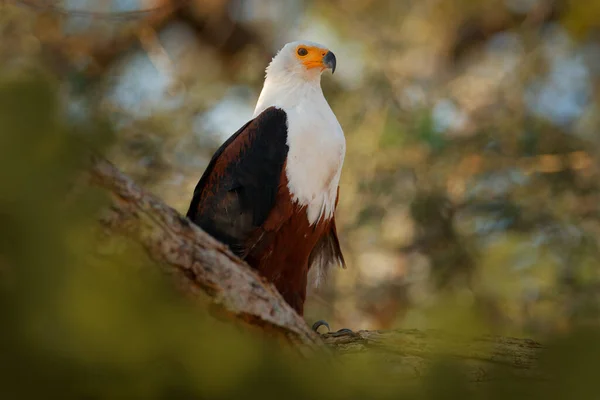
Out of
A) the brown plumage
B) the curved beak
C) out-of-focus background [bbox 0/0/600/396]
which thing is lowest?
the brown plumage

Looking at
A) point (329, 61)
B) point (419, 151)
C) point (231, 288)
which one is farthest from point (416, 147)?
point (231, 288)

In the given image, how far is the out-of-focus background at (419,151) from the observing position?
349 inches

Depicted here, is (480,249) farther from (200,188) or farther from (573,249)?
(200,188)

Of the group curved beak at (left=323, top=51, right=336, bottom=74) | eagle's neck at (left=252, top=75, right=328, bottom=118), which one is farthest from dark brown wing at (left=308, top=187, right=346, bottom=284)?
curved beak at (left=323, top=51, right=336, bottom=74)

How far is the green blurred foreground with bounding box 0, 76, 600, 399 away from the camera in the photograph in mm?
892

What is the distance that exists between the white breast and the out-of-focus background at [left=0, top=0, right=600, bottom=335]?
3747 millimetres

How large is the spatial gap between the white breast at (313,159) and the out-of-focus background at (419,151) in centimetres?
375

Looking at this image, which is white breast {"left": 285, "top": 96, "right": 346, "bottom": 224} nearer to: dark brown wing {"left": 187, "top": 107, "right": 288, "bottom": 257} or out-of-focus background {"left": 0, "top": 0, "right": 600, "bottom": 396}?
dark brown wing {"left": 187, "top": 107, "right": 288, "bottom": 257}

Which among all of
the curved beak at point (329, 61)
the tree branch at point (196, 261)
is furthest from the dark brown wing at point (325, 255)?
the tree branch at point (196, 261)

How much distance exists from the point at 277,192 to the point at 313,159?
0.29 m

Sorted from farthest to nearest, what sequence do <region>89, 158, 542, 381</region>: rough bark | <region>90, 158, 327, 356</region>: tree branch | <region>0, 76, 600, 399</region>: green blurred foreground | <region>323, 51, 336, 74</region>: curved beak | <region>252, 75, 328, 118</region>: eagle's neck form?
1. <region>323, 51, 336, 74</region>: curved beak
2. <region>252, 75, 328, 118</region>: eagle's neck
3. <region>90, 158, 327, 356</region>: tree branch
4. <region>89, 158, 542, 381</region>: rough bark
5. <region>0, 76, 600, 399</region>: green blurred foreground

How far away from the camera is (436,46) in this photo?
12344 mm

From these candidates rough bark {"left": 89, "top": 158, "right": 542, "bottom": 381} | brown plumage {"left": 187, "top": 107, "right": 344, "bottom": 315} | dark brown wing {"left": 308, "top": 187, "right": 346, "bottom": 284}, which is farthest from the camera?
dark brown wing {"left": 308, "top": 187, "right": 346, "bottom": 284}

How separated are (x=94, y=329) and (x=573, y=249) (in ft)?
28.8
